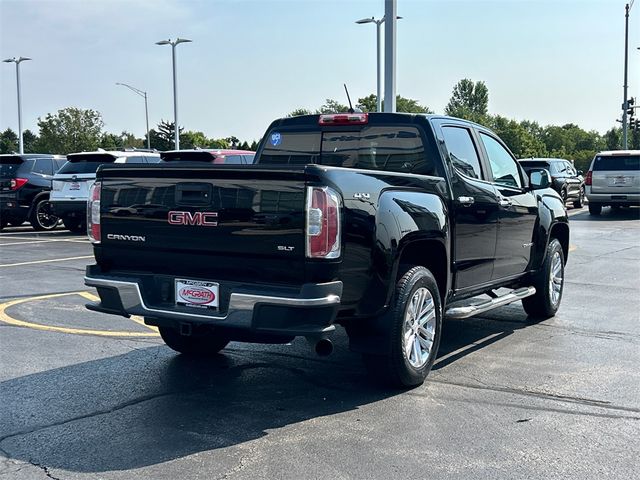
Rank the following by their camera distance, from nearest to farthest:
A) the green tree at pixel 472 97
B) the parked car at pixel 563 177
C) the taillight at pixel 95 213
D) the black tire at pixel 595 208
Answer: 1. the taillight at pixel 95 213
2. the black tire at pixel 595 208
3. the parked car at pixel 563 177
4. the green tree at pixel 472 97

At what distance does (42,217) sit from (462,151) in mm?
15422

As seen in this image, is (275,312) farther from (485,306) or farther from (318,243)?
(485,306)

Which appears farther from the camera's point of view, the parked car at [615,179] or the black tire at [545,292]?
the parked car at [615,179]

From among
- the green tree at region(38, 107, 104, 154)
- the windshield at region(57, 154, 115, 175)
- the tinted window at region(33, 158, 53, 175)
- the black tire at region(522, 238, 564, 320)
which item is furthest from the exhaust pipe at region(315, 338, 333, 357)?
the green tree at region(38, 107, 104, 154)

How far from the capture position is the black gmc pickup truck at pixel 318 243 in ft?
14.6

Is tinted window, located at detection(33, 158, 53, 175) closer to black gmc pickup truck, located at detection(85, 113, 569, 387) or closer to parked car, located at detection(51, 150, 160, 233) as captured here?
parked car, located at detection(51, 150, 160, 233)

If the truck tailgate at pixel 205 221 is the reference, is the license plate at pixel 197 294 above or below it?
below

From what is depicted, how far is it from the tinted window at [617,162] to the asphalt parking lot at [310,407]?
15.3 meters

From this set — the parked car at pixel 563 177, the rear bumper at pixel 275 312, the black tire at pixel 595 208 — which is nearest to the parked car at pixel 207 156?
the parked car at pixel 563 177

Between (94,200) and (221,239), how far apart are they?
120 centimetres

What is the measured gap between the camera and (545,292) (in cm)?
774

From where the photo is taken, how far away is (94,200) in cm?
531

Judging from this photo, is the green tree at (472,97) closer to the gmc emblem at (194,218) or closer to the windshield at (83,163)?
the windshield at (83,163)

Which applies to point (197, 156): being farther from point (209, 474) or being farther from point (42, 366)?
point (209, 474)
